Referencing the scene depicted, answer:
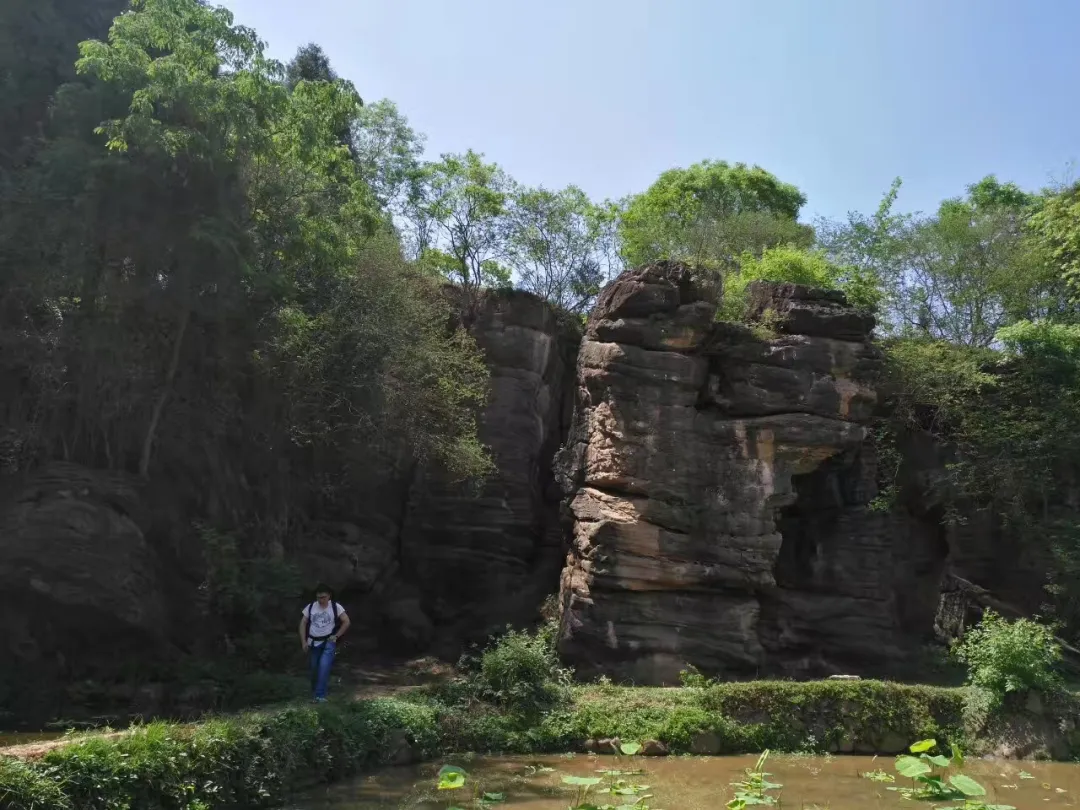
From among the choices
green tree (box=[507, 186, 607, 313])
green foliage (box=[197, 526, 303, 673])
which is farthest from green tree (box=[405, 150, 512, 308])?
green foliage (box=[197, 526, 303, 673])

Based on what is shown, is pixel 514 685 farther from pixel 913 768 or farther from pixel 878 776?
pixel 913 768

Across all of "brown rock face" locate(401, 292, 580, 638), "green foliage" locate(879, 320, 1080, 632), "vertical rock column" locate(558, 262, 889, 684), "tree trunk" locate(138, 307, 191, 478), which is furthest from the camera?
"brown rock face" locate(401, 292, 580, 638)

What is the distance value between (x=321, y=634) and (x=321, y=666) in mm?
383

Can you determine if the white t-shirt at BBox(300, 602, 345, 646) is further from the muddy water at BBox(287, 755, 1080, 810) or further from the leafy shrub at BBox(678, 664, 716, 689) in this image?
the leafy shrub at BBox(678, 664, 716, 689)

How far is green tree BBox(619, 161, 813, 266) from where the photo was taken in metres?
24.9

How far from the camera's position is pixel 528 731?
10938 millimetres

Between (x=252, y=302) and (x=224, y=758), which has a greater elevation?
(x=252, y=302)

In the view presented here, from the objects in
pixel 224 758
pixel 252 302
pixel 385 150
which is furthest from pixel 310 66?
pixel 224 758

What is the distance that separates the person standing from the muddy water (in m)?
1.75

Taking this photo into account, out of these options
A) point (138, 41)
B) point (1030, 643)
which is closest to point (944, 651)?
point (1030, 643)

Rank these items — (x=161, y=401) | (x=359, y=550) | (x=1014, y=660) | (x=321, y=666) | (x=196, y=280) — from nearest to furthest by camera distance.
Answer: (x=321, y=666) < (x=1014, y=660) < (x=196, y=280) < (x=161, y=401) < (x=359, y=550)

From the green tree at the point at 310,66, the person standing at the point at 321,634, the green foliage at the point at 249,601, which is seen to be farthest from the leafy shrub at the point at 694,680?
the green tree at the point at 310,66

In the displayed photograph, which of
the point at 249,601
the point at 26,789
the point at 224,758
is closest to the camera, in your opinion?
the point at 26,789

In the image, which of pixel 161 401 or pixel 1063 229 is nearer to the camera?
pixel 161 401
